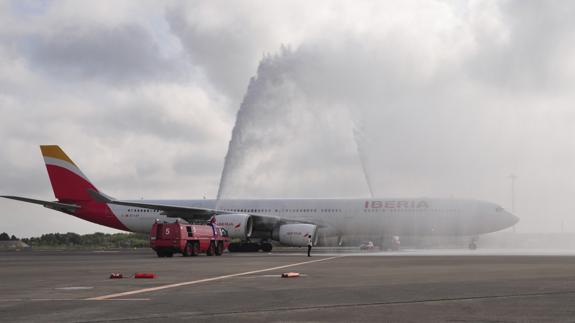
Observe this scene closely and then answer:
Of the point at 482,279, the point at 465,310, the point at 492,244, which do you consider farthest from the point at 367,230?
the point at 465,310

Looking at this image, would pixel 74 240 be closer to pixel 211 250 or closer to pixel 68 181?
pixel 68 181

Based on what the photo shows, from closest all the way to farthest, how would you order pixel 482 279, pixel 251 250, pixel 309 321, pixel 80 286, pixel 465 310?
pixel 309 321 → pixel 465 310 → pixel 80 286 → pixel 482 279 → pixel 251 250

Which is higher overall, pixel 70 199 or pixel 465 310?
pixel 70 199

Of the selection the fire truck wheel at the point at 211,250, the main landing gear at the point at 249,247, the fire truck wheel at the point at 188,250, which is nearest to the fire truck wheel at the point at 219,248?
the fire truck wheel at the point at 211,250

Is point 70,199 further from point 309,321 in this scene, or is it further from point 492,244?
point 309,321

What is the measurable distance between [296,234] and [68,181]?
1989 cm

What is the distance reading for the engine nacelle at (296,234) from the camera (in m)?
46.6

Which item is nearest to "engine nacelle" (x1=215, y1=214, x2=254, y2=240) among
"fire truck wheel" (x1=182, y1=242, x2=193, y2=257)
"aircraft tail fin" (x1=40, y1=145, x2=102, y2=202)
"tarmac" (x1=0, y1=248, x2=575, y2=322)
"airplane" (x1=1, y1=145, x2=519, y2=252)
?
"airplane" (x1=1, y1=145, x2=519, y2=252)

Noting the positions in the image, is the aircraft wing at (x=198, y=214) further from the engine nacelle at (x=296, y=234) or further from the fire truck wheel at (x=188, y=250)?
the fire truck wheel at (x=188, y=250)

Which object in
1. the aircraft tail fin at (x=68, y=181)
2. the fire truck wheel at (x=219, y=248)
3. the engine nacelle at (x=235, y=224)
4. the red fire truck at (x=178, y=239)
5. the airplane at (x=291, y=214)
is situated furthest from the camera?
the aircraft tail fin at (x=68, y=181)

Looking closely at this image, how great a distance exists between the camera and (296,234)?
153 ft

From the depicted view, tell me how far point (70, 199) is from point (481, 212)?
31.2 meters

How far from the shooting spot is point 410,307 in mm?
11453

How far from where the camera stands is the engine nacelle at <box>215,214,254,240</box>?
47250 mm
